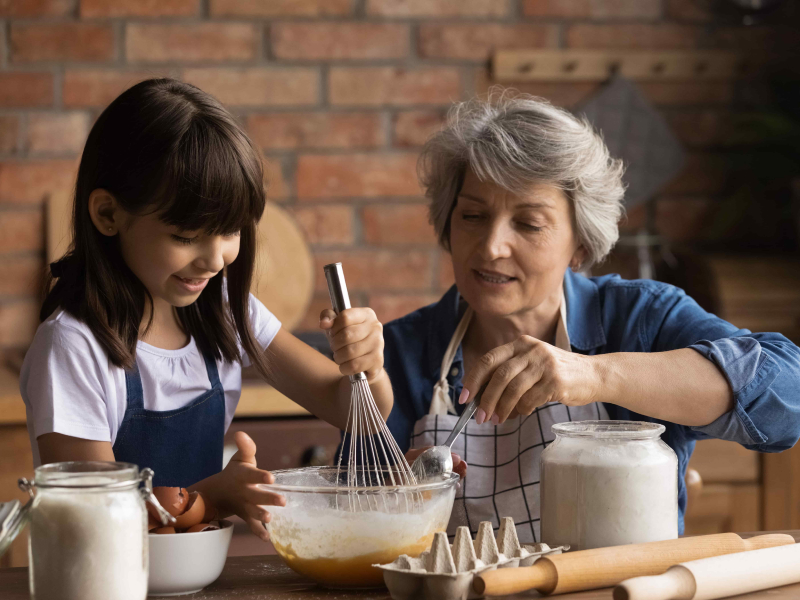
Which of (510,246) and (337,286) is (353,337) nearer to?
(337,286)

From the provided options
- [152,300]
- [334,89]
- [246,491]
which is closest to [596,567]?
[246,491]

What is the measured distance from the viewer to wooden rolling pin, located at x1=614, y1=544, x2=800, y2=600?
687mm

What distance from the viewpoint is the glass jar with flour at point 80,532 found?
→ 67 centimetres

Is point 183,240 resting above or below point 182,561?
above

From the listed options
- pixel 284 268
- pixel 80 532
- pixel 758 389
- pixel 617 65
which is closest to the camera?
pixel 80 532

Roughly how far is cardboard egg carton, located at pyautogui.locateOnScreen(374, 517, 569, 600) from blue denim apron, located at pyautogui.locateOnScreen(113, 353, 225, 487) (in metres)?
0.45

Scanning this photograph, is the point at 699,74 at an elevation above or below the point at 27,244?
above

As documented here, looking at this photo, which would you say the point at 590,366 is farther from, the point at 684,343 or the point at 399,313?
the point at 399,313

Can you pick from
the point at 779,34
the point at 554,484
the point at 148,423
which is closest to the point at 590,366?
the point at 554,484

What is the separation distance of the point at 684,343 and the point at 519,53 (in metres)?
1.27

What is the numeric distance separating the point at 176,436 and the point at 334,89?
4.35ft

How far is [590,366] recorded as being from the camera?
0.97m

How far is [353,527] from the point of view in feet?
2.60

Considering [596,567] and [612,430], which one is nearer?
[596,567]
